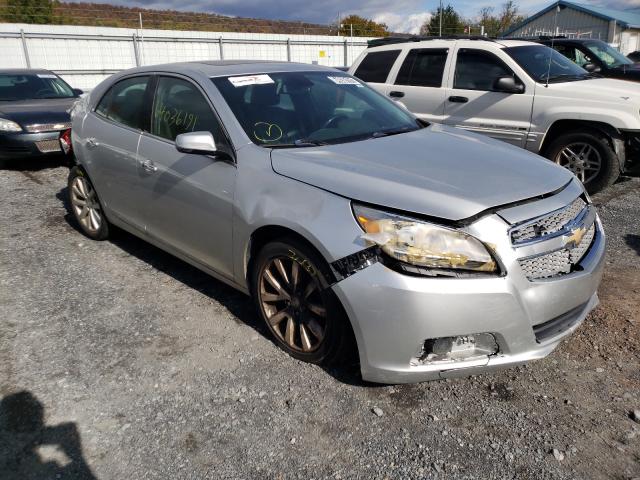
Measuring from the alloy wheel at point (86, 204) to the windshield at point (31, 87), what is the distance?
508 centimetres

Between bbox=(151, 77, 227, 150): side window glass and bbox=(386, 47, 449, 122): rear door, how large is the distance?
399 centimetres

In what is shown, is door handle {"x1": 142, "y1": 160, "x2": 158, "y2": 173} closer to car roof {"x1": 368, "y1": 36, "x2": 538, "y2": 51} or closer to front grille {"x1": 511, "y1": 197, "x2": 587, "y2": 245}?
front grille {"x1": 511, "y1": 197, "x2": 587, "y2": 245}

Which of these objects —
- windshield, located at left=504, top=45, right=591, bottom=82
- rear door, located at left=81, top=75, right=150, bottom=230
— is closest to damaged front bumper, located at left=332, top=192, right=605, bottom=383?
rear door, located at left=81, top=75, right=150, bottom=230

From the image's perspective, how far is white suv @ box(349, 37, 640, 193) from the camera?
6.09 meters

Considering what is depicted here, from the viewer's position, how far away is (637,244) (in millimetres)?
4793

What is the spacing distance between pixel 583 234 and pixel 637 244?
2313 mm

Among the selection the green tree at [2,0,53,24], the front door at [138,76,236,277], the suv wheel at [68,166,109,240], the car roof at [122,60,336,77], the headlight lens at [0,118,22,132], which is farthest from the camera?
the green tree at [2,0,53,24]

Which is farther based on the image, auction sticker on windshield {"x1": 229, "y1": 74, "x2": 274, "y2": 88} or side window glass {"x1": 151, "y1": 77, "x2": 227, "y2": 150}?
auction sticker on windshield {"x1": 229, "y1": 74, "x2": 274, "y2": 88}

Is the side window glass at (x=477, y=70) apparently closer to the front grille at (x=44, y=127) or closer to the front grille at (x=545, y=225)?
the front grille at (x=545, y=225)

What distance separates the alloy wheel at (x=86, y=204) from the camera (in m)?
5.12

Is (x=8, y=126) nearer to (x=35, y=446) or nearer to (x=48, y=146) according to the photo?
(x=48, y=146)

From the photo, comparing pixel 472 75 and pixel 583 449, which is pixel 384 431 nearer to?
pixel 583 449

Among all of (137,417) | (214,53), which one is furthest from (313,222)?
(214,53)

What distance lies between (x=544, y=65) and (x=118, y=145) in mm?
5280
